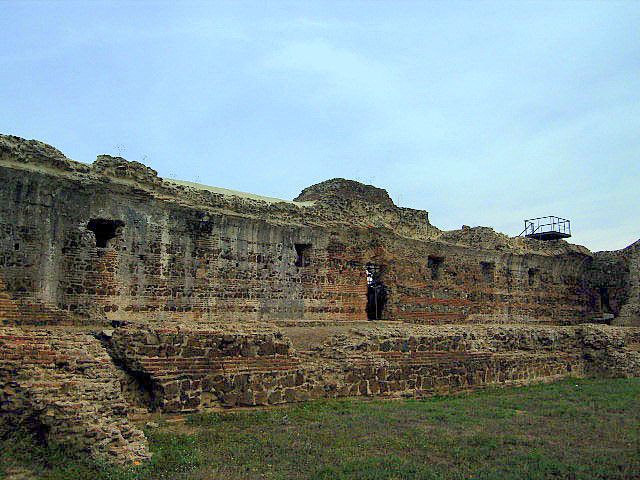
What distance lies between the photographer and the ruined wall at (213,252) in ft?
38.4

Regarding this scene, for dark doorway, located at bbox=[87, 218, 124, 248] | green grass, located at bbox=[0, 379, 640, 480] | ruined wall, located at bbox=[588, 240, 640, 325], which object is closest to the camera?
green grass, located at bbox=[0, 379, 640, 480]

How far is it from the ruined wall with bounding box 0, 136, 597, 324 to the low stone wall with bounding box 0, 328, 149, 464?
404cm

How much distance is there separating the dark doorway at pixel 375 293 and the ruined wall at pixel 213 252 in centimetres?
24

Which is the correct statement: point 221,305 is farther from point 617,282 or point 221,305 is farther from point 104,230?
point 617,282

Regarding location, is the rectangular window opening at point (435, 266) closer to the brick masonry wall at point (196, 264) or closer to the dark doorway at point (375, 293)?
the brick masonry wall at point (196, 264)

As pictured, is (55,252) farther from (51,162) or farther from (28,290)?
(51,162)

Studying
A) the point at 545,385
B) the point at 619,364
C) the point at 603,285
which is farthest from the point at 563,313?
the point at 545,385

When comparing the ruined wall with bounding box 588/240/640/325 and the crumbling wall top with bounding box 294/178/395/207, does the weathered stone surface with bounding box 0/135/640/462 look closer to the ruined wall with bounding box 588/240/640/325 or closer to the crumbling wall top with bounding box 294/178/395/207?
the crumbling wall top with bounding box 294/178/395/207

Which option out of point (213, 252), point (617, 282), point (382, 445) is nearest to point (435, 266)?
point (213, 252)

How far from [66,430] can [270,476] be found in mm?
2311

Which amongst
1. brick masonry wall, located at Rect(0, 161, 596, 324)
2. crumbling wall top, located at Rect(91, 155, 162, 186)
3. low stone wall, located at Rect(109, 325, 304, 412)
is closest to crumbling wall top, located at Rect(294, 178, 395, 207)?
brick masonry wall, located at Rect(0, 161, 596, 324)

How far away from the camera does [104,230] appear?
13125 mm

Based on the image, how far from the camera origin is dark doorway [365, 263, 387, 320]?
19.0 meters

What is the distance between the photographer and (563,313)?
25328 mm
